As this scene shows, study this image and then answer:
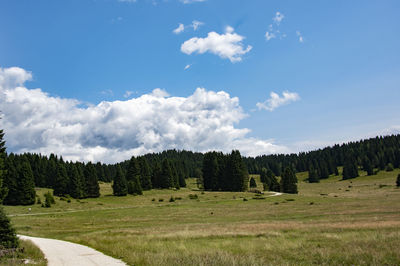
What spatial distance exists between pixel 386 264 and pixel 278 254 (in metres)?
5.06

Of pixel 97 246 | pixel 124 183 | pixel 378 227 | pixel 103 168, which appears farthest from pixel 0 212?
pixel 103 168

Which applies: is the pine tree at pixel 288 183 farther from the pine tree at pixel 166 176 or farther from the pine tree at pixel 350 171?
the pine tree at pixel 350 171

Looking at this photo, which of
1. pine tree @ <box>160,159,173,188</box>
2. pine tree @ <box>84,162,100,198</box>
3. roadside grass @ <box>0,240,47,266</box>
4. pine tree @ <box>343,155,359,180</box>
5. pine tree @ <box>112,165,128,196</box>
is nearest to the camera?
roadside grass @ <box>0,240,47,266</box>

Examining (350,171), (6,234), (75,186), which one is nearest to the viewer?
(6,234)

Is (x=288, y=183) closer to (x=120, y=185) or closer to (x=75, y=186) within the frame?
(x=120, y=185)

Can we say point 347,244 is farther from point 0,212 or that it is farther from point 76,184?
point 76,184

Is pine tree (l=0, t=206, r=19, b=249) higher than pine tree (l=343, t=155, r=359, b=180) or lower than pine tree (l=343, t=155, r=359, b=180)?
higher

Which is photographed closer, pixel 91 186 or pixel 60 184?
pixel 60 184

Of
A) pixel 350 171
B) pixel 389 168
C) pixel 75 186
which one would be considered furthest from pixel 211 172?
pixel 389 168

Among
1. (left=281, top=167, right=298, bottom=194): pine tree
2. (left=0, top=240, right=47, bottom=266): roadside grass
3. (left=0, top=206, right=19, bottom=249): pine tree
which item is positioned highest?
→ (left=0, top=206, right=19, bottom=249): pine tree

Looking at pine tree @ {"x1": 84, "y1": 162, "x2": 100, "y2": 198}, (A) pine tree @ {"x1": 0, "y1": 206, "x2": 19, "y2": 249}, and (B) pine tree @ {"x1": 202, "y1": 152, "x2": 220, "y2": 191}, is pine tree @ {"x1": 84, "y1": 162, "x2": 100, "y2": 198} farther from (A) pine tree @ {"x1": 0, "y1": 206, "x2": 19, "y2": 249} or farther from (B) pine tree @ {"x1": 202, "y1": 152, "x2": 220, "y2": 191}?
(A) pine tree @ {"x1": 0, "y1": 206, "x2": 19, "y2": 249}

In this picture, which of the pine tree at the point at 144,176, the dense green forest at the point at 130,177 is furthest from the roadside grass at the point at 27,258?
the pine tree at the point at 144,176

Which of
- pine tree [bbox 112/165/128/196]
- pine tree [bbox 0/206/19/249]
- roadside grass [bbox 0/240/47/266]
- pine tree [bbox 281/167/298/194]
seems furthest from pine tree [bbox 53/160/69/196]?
roadside grass [bbox 0/240/47/266]

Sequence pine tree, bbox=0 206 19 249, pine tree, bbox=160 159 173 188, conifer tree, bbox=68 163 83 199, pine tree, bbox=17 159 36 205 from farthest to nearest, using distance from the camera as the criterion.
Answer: pine tree, bbox=160 159 173 188 → conifer tree, bbox=68 163 83 199 → pine tree, bbox=17 159 36 205 → pine tree, bbox=0 206 19 249
